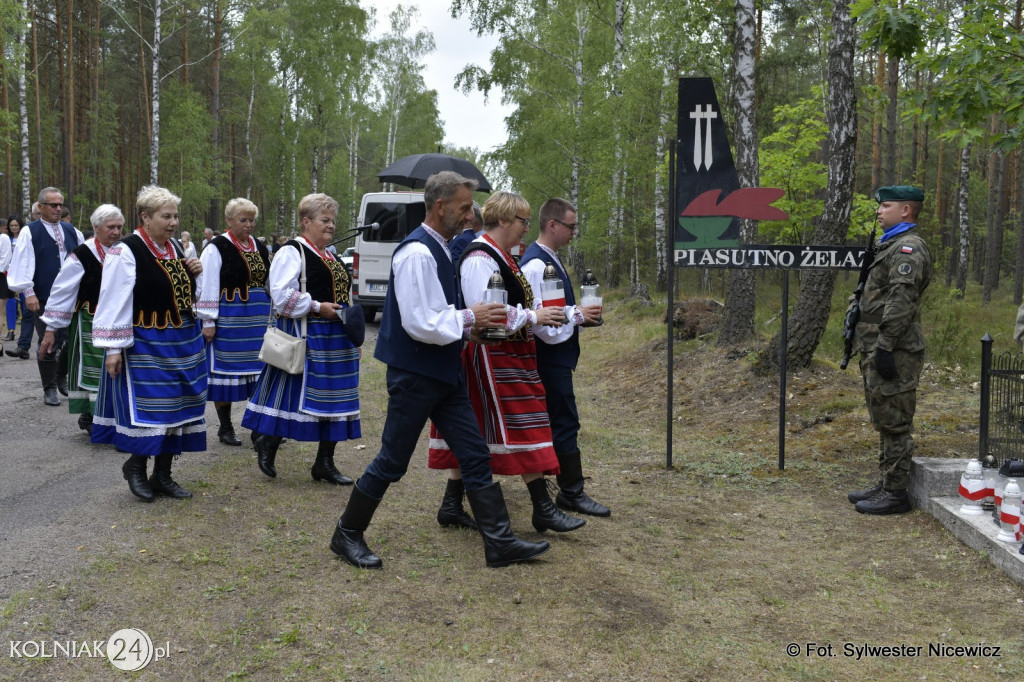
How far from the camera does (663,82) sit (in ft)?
65.7

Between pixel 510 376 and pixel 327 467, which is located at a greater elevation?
pixel 510 376

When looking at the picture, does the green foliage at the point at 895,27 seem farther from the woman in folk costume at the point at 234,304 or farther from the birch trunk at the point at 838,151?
the woman in folk costume at the point at 234,304

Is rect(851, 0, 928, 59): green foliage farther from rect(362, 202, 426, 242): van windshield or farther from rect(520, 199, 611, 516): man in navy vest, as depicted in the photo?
rect(362, 202, 426, 242): van windshield

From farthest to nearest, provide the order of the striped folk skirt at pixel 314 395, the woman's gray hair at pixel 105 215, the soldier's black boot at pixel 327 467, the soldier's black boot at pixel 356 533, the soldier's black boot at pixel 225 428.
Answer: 1. the soldier's black boot at pixel 225 428
2. the woman's gray hair at pixel 105 215
3. the soldier's black boot at pixel 327 467
4. the striped folk skirt at pixel 314 395
5. the soldier's black boot at pixel 356 533

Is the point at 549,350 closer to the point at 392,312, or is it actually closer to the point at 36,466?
the point at 392,312

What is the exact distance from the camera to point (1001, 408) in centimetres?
565

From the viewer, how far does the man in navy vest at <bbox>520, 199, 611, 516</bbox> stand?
16.7ft

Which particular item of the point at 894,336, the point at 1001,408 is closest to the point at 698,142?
the point at 894,336

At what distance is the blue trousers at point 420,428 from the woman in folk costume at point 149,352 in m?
1.70

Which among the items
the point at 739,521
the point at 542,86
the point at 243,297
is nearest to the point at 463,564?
the point at 739,521

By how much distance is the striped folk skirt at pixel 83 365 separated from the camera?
271 inches

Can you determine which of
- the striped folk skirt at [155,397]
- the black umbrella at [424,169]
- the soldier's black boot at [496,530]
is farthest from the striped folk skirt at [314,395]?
the black umbrella at [424,169]

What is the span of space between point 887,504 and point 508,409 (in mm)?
2640

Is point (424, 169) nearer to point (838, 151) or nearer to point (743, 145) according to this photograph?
point (743, 145)
